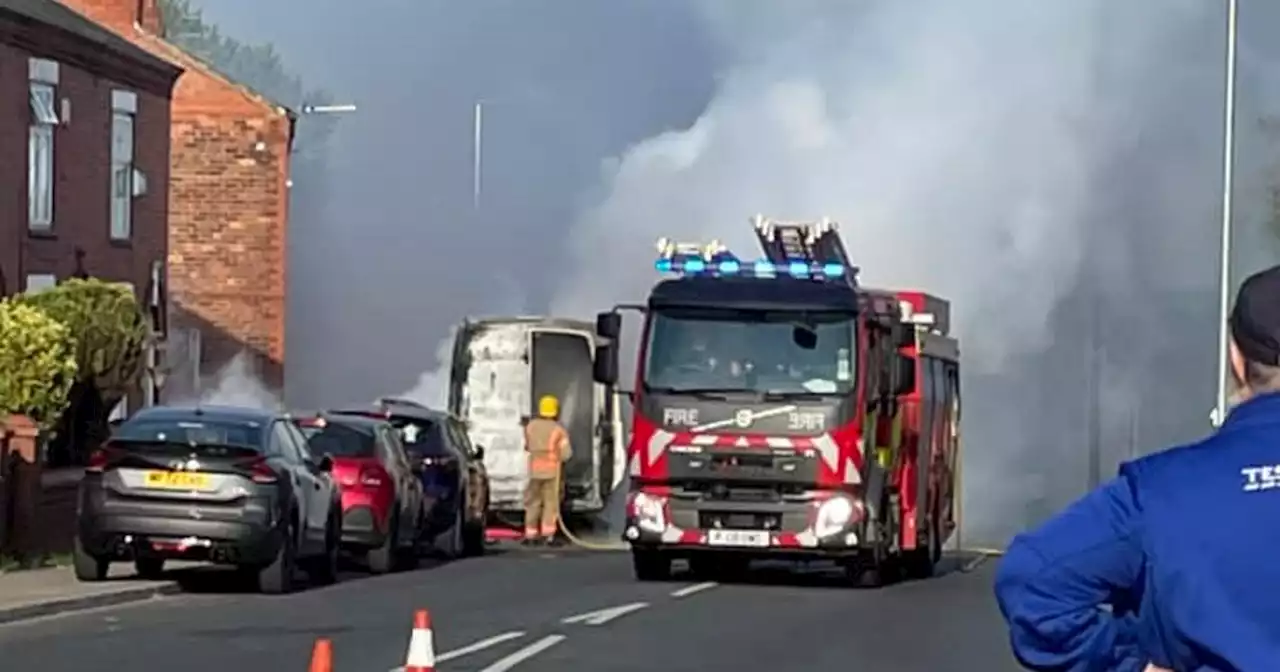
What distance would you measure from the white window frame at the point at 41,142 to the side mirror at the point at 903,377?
1146 cm

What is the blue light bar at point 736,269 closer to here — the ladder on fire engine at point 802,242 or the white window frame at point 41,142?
the ladder on fire engine at point 802,242

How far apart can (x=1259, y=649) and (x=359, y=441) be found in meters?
24.9

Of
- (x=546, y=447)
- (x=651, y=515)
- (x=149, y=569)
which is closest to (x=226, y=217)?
(x=546, y=447)

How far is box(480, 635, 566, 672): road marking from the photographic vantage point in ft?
53.3

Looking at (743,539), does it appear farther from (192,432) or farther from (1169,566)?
(1169,566)

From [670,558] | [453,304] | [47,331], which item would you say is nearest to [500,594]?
[670,558]

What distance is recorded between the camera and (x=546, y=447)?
3622 centimetres

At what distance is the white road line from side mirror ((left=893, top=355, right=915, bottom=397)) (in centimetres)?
904

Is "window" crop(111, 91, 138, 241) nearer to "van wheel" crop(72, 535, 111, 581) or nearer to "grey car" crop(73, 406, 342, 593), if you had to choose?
"van wheel" crop(72, 535, 111, 581)

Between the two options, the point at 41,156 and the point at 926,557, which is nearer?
the point at 926,557

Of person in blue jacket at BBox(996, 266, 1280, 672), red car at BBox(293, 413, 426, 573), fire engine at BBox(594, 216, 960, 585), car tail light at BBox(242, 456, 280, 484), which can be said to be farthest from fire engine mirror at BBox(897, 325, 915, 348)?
person in blue jacket at BBox(996, 266, 1280, 672)

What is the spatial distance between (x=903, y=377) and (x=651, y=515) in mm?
3273

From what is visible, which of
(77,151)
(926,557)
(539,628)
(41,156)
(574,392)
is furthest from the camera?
(574,392)

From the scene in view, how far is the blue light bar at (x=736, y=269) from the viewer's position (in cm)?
2684
